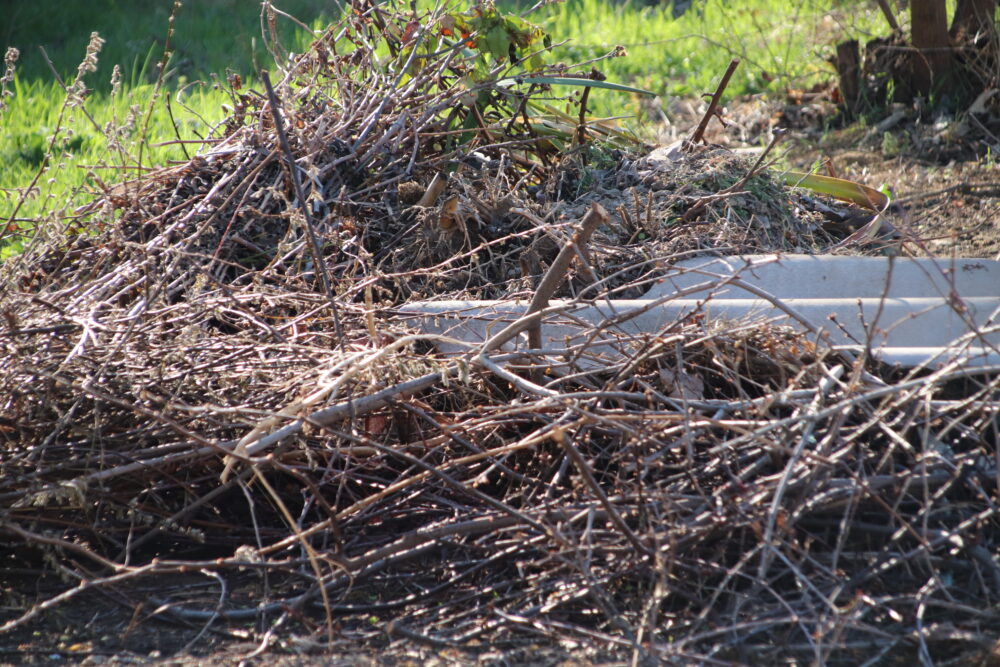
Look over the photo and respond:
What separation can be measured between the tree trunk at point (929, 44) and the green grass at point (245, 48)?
784mm

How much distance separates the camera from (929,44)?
19.1 feet

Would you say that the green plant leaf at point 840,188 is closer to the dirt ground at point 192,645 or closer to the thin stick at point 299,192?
the dirt ground at point 192,645

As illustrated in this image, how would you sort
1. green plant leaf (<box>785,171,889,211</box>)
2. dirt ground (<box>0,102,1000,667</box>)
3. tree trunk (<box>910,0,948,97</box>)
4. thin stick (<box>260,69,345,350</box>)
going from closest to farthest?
dirt ground (<box>0,102,1000,667</box>) < thin stick (<box>260,69,345,350</box>) < green plant leaf (<box>785,171,889,211</box>) < tree trunk (<box>910,0,948,97</box>)

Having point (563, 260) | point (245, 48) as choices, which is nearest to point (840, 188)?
point (563, 260)

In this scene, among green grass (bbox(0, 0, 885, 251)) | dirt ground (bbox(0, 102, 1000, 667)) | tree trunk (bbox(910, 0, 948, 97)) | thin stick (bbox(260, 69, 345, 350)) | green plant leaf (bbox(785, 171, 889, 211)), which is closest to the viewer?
dirt ground (bbox(0, 102, 1000, 667))

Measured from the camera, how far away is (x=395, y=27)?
4.14 meters

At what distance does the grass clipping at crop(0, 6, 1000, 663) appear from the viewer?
6.12 feet

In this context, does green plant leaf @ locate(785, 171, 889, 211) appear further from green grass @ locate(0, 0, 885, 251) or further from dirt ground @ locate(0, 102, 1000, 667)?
green grass @ locate(0, 0, 885, 251)

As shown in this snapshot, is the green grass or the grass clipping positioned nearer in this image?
the grass clipping

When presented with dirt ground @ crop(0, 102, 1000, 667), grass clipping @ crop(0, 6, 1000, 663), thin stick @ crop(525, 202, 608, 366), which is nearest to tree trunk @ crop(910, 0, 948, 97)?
grass clipping @ crop(0, 6, 1000, 663)

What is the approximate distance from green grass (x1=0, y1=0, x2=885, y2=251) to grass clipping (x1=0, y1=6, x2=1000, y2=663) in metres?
3.18

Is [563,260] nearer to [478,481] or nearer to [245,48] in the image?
[478,481]

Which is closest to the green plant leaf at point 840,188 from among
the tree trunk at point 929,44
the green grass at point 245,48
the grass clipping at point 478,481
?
the grass clipping at point 478,481

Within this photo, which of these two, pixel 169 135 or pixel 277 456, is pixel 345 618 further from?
pixel 169 135
